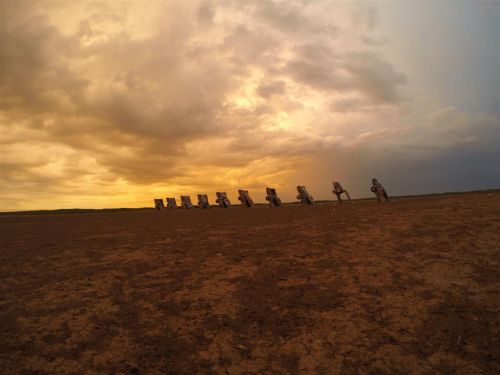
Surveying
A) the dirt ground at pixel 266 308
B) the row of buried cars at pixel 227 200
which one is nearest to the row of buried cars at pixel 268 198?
the row of buried cars at pixel 227 200

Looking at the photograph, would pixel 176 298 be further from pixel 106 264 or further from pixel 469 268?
pixel 469 268

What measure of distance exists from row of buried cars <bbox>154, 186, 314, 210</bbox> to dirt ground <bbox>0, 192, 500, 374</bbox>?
28.2 m

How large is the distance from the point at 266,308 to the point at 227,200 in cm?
3991

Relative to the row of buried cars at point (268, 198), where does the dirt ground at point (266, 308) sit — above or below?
below

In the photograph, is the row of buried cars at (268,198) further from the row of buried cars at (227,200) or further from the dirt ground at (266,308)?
the dirt ground at (266,308)

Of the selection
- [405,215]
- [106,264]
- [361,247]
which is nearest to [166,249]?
[106,264]

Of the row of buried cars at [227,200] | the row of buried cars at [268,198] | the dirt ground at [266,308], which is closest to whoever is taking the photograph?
the dirt ground at [266,308]

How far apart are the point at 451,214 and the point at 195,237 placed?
9.55m

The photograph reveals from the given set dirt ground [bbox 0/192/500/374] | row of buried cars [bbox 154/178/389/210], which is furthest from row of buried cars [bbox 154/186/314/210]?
dirt ground [bbox 0/192/500/374]

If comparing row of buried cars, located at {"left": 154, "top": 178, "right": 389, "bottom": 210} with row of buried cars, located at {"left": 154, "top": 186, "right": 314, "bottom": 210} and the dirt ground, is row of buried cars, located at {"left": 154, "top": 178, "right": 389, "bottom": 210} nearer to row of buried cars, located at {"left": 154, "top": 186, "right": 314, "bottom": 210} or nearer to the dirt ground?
row of buried cars, located at {"left": 154, "top": 186, "right": 314, "bottom": 210}

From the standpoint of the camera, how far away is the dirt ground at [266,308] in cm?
493

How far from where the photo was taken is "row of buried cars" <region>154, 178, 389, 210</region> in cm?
3161

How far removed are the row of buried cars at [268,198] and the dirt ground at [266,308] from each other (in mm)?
21115

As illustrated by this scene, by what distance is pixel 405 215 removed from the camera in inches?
559
